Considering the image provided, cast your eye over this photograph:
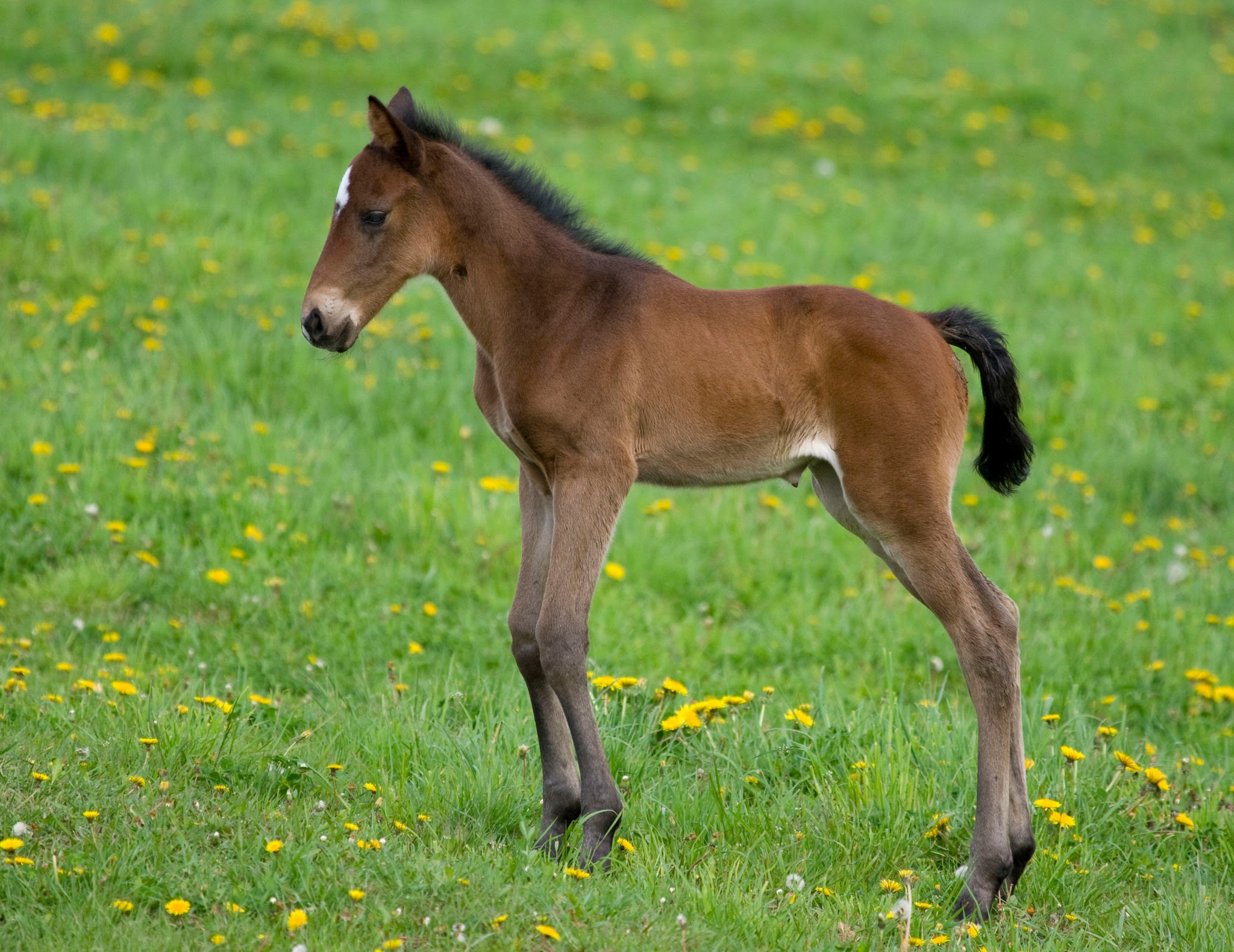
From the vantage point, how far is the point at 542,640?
3717mm

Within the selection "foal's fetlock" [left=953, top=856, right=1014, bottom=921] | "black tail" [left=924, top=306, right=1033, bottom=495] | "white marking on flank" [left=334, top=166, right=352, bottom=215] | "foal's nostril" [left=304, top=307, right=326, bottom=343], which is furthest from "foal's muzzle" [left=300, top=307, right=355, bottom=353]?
"foal's fetlock" [left=953, top=856, right=1014, bottom=921]

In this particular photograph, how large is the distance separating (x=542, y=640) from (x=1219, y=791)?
277 cm

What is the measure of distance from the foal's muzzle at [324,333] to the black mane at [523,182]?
71 cm

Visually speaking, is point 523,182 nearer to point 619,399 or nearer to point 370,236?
point 370,236

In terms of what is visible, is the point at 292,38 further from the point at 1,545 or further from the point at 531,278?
the point at 531,278

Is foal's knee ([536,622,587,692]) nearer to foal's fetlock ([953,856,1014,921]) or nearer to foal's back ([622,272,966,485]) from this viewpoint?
foal's back ([622,272,966,485])

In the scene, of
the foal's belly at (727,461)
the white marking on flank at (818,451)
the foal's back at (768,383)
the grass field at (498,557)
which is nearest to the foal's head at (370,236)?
the foal's back at (768,383)

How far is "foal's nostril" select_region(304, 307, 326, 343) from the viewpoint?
3.73 m

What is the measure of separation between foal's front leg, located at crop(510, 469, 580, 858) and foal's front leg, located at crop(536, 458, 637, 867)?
168 mm

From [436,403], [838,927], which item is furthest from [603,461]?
[436,403]

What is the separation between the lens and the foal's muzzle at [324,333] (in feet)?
12.2

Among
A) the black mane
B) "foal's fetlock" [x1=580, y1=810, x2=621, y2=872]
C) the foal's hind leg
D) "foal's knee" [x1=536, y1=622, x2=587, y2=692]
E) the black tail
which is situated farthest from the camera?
the black tail

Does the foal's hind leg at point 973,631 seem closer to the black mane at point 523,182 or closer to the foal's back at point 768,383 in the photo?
the foal's back at point 768,383

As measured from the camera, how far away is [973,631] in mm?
3945
